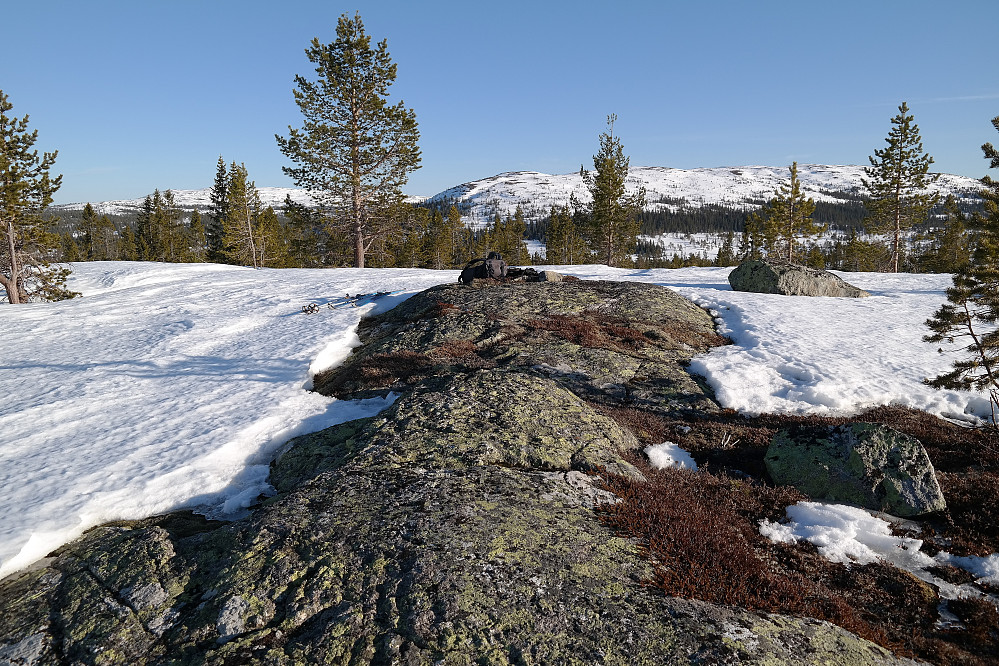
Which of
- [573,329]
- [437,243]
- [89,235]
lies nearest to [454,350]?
[573,329]

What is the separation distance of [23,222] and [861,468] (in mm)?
36323

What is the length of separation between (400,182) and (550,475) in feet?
109

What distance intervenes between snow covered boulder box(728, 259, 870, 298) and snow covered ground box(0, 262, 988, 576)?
62.8 inches

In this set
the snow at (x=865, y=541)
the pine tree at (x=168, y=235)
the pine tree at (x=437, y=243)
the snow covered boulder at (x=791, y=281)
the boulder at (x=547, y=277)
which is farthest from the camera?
the pine tree at (x=168, y=235)

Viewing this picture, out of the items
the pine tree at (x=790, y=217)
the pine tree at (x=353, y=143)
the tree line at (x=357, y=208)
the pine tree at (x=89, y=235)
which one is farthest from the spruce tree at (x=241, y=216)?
the pine tree at (x=790, y=217)

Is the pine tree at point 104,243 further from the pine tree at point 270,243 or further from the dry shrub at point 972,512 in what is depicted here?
the dry shrub at point 972,512

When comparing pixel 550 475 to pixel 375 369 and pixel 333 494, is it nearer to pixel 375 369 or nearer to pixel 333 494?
pixel 333 494

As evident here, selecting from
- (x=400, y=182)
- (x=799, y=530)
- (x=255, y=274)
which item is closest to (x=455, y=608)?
(x=799, y=530)

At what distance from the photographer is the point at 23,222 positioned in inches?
979

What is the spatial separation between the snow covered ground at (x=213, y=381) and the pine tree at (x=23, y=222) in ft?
15.2

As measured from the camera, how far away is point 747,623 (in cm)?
395

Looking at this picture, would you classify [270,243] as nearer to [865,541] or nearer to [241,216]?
[241,216]

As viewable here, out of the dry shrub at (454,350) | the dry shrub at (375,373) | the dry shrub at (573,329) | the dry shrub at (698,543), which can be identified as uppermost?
the dry shrub at (573,329)

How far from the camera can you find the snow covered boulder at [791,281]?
2386 centimetres
